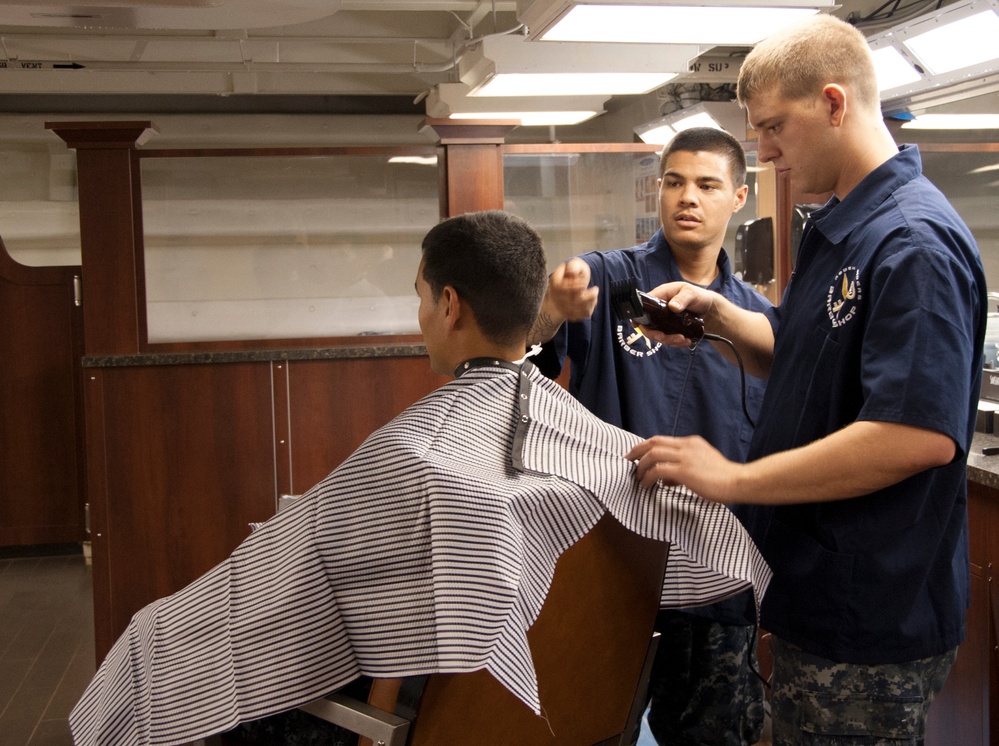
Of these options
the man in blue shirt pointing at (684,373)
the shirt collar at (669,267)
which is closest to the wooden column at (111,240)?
the man in blue shirt pointing at (684,373)

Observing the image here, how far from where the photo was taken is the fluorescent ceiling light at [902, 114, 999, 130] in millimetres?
4375

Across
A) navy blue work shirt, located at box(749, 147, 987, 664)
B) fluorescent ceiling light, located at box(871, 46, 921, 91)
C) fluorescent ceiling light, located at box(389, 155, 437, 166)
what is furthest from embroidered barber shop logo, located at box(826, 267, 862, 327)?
fluorescent ceiling light, located at box(389, 155, 437, 166)

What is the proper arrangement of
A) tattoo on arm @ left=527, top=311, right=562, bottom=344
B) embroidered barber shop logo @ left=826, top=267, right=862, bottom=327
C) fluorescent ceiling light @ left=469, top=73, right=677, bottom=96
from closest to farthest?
embroidered barber shop logo @ left=826, top=267, right=862, bottom=327, tattoo on arm @ left=527, top=311, right=562, bottom=344, fluorescent ceiling light @ left=469, top=73, right=677, bottom=96

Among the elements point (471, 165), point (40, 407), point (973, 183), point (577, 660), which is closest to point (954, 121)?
point (973, 183)

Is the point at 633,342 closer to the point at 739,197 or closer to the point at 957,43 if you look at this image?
the point at 739,197

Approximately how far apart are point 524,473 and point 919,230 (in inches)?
24.5

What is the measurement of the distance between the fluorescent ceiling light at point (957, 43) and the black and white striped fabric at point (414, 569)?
7.38 ft

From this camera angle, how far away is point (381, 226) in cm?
430

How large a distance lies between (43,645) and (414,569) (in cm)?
340

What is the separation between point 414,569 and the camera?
134 cm

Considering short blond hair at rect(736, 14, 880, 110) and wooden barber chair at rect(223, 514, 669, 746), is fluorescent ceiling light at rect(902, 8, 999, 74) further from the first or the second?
wooden barber chair at rect(223, 514, 669, 746)

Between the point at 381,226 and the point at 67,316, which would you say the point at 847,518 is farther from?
the point at 67,316

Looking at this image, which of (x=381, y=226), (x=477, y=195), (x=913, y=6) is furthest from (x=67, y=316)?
(x=913, y=6)

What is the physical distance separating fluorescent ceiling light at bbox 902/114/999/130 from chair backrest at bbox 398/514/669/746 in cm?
361
